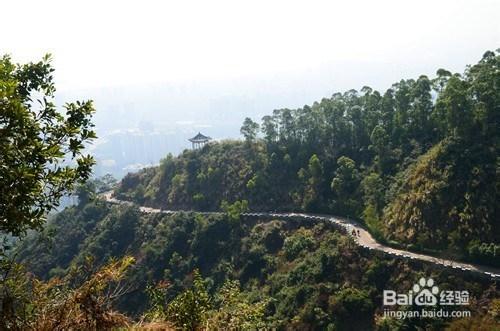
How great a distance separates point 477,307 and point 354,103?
2468cm

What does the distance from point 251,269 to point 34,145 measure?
96.2 ft

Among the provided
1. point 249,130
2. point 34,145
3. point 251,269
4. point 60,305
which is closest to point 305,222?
point 251,269

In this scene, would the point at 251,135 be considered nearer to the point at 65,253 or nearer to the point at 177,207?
the point at 177,207

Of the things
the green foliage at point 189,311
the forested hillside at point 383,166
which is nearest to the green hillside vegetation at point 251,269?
the green foliage at point 189,311

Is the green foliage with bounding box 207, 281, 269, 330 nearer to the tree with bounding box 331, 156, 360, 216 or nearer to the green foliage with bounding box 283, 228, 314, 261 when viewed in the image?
the green foliage with bounding box 283, 228, 314, 261

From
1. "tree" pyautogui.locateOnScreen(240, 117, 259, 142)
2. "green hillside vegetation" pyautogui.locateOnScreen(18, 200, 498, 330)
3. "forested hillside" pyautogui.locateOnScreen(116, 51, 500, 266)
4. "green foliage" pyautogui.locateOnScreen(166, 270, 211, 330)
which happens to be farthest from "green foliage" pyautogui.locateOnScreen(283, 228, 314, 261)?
"green foliage" pyautogui.locateOnScreen(166, 270, 211, 330)

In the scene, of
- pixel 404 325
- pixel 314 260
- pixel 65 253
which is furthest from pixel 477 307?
pixel 65 253

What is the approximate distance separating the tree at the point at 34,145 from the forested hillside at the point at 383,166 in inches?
857

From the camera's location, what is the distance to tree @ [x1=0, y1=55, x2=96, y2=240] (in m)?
5.37

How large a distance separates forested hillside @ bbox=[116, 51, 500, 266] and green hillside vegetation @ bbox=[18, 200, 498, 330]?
99.3 inches

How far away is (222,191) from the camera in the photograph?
44750 millimetres

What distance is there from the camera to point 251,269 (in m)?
33.8

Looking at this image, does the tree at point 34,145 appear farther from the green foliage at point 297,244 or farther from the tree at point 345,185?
the tree at point 345,185

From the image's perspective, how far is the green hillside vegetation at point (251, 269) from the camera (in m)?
20.2
